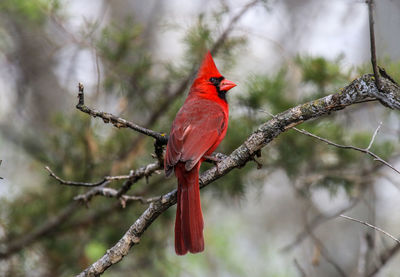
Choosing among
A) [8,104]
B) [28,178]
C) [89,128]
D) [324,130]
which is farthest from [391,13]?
[28,178]

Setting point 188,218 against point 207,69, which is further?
point 207,69

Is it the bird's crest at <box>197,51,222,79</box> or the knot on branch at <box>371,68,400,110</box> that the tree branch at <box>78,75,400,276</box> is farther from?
the bird's crest at <box>197,51,222,79</box>

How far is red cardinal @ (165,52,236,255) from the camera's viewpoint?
93.4 inches

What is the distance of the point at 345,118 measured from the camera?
3.91 metres

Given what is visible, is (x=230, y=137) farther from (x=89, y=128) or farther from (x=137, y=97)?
(x=89, y=128)

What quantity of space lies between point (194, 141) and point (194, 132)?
13cm

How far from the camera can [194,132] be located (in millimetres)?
2826

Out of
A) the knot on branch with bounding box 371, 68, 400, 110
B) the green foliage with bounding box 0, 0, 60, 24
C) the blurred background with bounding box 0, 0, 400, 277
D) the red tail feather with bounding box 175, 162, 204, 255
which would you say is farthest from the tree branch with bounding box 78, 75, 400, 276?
the green foliage with bounding box 0, 0, 60, 24

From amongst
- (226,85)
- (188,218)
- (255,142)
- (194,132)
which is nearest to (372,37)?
(255,142)

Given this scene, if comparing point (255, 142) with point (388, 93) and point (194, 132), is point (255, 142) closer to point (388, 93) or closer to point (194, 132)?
point (388, 93)

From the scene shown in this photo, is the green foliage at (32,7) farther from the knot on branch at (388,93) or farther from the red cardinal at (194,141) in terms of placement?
the knot on branch at (388,93)

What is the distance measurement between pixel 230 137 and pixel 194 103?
57 centimetres

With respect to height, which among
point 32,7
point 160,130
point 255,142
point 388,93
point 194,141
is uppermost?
point 32,7

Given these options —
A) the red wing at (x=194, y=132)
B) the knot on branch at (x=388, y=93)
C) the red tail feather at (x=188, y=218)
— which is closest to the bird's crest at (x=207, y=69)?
the red wing at (x=194, y=132)
